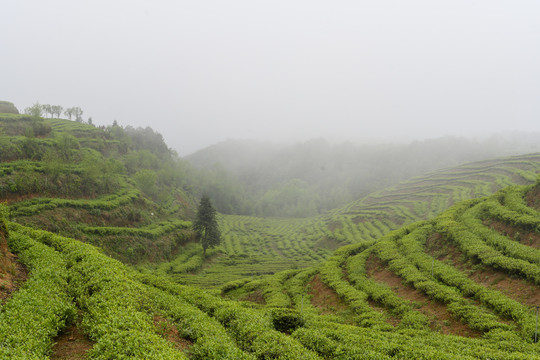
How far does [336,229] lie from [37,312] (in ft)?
244

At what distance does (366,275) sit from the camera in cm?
2902

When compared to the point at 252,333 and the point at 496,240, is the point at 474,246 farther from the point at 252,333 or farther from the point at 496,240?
the point at 252,333

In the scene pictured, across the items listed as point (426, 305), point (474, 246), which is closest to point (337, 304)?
point (426, 305)

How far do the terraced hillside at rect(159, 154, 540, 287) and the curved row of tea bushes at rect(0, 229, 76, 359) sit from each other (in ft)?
89.5

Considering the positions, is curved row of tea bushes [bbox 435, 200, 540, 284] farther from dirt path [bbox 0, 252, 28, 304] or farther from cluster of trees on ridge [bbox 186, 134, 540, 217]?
cluster of trees on ridge [bbox 186, 134, 540, 217]

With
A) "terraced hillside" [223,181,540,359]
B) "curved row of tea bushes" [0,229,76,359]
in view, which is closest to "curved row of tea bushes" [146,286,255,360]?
"curved row of tea bushes" [0,229,76,359]

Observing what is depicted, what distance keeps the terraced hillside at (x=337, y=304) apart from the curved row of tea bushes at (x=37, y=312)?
55mm

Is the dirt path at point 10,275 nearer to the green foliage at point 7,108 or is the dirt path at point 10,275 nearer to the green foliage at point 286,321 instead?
the green foliage at point 286,321

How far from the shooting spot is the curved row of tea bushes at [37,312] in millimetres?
8449

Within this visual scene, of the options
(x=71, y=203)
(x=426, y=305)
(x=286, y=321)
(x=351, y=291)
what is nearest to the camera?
(x=286, y=321)

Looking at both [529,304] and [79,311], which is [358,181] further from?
[79,311]

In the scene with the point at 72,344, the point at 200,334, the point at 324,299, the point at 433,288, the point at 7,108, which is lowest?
the point at 324,299

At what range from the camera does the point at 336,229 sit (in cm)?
7844

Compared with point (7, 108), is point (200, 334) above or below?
below
